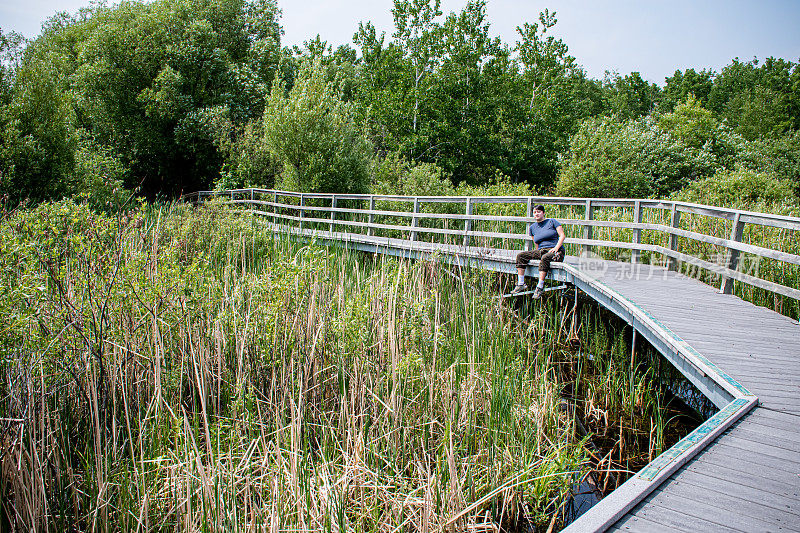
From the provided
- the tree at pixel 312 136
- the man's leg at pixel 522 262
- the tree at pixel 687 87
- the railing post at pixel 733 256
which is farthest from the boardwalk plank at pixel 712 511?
the tree at pixel 687 87

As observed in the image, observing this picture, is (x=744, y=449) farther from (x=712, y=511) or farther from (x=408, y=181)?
(x=408, y=181)

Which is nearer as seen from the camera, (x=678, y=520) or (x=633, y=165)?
(x=678, y=520)

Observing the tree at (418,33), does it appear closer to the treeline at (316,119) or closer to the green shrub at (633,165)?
the treeline at (316,119)

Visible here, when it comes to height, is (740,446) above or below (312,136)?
below

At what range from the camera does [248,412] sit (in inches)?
133

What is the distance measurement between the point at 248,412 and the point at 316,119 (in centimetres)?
1512

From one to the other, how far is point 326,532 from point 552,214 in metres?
12.0

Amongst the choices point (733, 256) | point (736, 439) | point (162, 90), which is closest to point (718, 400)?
point (736, 439)

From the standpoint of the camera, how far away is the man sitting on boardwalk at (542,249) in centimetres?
743

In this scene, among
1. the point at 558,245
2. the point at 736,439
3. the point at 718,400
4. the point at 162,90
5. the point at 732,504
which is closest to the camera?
the point at 732,504

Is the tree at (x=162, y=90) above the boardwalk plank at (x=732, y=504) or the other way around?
above

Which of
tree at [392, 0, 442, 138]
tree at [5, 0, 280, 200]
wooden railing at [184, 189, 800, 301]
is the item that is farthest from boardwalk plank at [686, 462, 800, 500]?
tree at [392, 0, 442, 138]

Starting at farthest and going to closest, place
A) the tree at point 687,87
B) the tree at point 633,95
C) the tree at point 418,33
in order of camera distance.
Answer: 1. the tree at point 687,87
2. the tree at point 633,95
3. the tree at point 418,33

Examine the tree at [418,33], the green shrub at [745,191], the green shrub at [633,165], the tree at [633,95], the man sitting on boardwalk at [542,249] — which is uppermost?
the tree at [633,95]
